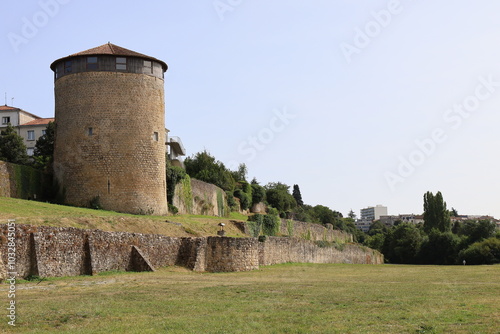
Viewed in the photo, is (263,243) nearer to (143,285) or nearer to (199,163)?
(143,285)

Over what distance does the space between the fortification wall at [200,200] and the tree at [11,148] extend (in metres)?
11.8

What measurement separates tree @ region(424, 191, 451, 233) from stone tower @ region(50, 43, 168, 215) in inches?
2269

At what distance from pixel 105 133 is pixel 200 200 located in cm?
1446

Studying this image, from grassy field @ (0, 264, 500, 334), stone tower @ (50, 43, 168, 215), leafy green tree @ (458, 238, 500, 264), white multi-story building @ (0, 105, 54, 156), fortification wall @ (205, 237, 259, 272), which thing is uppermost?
white multi-story building @ (0, 105, 54, 156)

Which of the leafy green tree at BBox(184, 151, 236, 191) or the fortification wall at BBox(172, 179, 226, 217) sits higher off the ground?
the leafy green tree at BBox(184, 151, 236, 191)

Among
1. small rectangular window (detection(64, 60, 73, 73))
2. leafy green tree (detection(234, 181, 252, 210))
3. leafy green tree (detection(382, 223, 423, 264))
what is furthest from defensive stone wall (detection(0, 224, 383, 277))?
leafy green tree (detection(382, 223, 423, 264))

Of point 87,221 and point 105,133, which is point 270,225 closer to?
point 105,133

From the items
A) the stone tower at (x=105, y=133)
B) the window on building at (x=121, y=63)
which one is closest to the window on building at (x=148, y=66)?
the stone tower at (x=105, y=133)

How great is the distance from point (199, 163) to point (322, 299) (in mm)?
54731

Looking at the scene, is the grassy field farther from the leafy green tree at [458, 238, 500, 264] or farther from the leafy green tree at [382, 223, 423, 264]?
the leafy green tree at [382, 223, 423, 264]

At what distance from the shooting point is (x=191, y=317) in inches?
443

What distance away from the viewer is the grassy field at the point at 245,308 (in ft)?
33.3

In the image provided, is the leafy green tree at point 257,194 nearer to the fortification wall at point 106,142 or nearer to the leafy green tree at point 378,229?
the fortification wall at point 106,142

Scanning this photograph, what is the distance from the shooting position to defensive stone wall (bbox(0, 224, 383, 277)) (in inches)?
706
